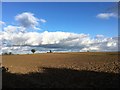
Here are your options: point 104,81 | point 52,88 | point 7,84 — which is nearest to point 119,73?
point 104,81

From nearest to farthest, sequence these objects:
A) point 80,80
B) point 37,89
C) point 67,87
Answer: point 37,89 → point 67,87 → point 80,80

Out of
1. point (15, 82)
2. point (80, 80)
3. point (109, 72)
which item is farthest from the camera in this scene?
point (109, 72)

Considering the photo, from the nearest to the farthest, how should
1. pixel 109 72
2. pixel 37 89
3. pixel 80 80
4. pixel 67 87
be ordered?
pixel 37 89, pixel 67 87, pixel 80 80, pixel 109 72

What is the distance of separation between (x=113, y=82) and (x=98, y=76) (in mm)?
3331

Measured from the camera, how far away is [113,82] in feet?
76.4

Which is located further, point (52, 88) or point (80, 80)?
point (80, 80)

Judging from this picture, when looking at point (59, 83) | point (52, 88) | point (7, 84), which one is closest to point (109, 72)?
point (59, 83)

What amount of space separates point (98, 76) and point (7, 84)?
9.49 m

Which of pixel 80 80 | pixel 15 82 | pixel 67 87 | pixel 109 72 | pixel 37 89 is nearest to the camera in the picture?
pixel 37 89

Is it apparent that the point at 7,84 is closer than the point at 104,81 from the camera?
Yes

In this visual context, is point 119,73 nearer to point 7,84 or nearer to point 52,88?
point 52,88

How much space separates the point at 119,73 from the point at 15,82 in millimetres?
10893

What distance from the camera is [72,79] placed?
25.5m

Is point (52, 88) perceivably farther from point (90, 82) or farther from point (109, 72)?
point (109, 72)
